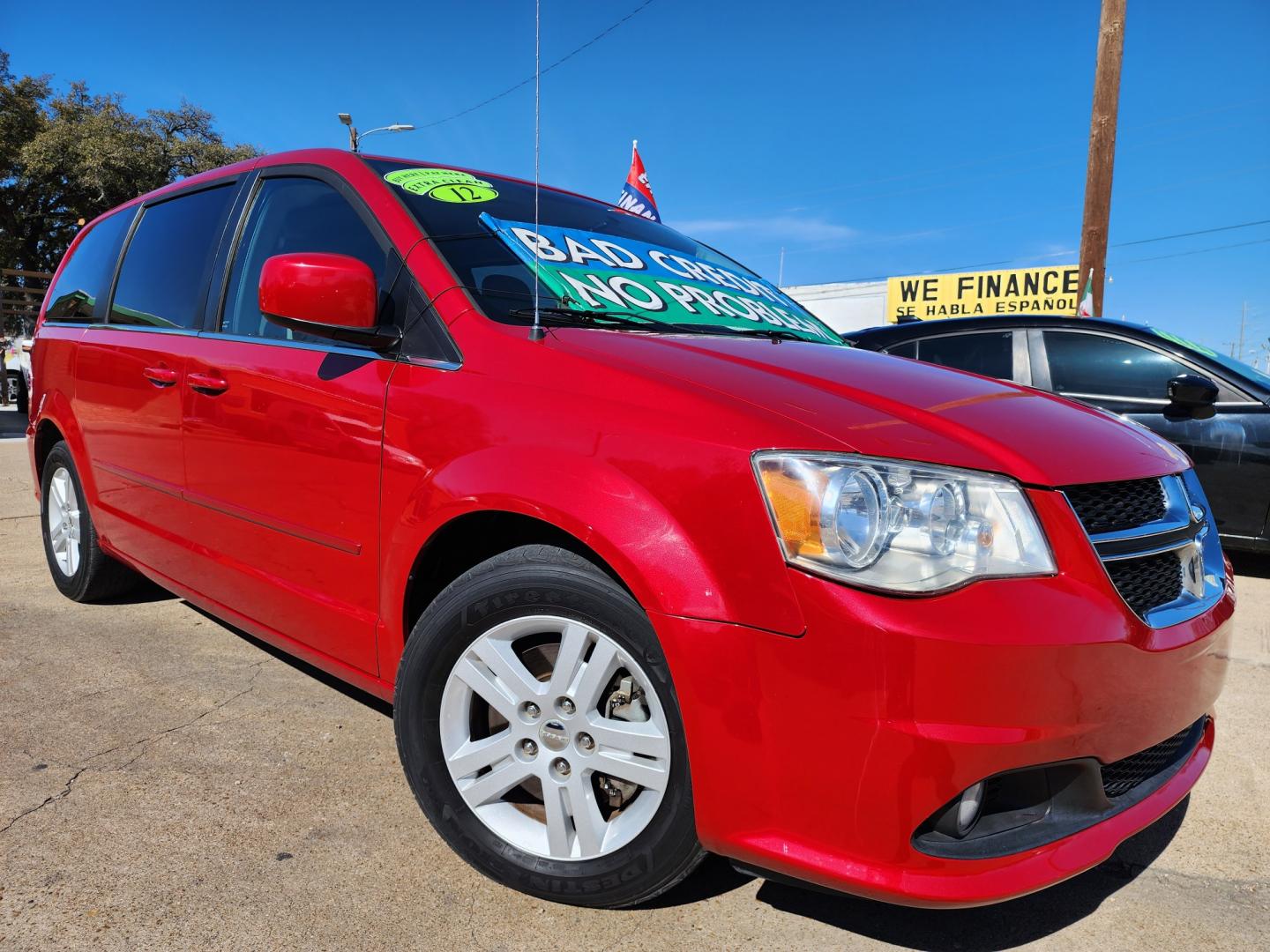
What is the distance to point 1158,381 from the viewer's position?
16.2 ft

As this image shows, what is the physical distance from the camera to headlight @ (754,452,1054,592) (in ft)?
4.64

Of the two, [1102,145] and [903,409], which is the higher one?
[1102,145]

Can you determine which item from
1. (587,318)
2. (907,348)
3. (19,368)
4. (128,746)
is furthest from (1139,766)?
(19,368)

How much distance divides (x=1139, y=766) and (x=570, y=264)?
175 centimetres

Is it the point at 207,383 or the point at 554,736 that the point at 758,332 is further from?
the point at 207,383

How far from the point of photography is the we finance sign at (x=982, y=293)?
77.3ft

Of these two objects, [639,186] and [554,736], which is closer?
[554,736]

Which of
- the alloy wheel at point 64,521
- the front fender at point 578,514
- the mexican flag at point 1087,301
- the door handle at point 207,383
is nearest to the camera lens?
the front fender at point 578,514

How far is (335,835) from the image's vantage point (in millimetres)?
2043

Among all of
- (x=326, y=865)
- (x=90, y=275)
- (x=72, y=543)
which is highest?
(x=90, y=275)

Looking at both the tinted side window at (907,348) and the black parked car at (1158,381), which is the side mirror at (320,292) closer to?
the black parked car at (1158,381)

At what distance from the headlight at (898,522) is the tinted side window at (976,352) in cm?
401

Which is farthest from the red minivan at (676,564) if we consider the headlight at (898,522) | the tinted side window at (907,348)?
the tinted side window at (907,348)

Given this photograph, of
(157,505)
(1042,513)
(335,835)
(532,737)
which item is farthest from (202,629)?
(1042,513)
